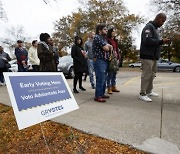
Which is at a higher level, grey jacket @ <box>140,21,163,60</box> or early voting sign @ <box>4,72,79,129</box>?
grey jacket @ <box>140,21,163,60</box>

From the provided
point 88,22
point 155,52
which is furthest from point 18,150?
point 88,22

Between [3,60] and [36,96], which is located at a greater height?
[3,60]

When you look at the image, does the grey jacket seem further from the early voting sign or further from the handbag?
the early voting sign

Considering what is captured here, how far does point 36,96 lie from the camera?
8.60ft

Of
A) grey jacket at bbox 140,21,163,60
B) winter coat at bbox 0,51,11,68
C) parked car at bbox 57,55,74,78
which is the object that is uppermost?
A: grey jacket at bbox 140,21,163,60

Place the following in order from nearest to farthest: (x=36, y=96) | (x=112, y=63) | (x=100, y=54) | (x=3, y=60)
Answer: (x=36, y=96)
(x=100, y=54)
(x=112, y=63)
(x=3, y=60)

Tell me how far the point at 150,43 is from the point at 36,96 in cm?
310

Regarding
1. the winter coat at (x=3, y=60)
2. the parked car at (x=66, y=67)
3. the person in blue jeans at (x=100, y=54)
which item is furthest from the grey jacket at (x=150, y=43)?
the parked car at (x=66, y=67)

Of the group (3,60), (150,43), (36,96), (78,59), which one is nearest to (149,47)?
(150,43)

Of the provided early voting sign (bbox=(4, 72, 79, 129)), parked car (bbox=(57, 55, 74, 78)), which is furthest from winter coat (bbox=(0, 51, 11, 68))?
early voting sign (bbox=(4, 72, 79, 129))

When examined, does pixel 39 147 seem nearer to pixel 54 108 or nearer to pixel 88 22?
pixel 54 108

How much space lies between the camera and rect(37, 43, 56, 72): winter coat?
4.82m

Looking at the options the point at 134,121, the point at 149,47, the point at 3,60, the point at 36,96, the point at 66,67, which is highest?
the point at 149,47

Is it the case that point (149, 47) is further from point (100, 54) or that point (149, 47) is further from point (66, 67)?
point (66, 67)
